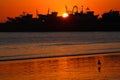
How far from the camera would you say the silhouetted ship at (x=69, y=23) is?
468 ft

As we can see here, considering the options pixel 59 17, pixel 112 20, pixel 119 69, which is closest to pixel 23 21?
pixel 59 17

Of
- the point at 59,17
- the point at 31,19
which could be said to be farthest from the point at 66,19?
the point at 31,19

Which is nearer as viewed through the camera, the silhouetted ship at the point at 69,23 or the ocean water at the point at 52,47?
the ocean water at the point at 52,47

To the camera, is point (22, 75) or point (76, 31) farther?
point (76, 31)

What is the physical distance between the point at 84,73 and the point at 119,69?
7.29ft

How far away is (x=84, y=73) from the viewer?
19.0m

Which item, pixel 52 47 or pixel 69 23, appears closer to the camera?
pixel 52 47

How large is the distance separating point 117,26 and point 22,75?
418ft

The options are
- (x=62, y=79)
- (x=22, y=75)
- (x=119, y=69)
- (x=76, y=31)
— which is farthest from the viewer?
(x=76, y=31)

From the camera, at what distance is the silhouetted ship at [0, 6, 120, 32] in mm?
142500

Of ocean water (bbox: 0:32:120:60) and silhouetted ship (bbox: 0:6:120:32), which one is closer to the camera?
ocean water (bbox: 0:32:120:60)

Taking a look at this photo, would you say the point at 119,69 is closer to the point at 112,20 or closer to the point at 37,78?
the point at 37,78

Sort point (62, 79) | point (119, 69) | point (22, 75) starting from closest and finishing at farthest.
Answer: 1. point (62, 79)
2. point (22, 75)
3. point (119, 69)

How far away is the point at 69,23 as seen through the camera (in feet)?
471
